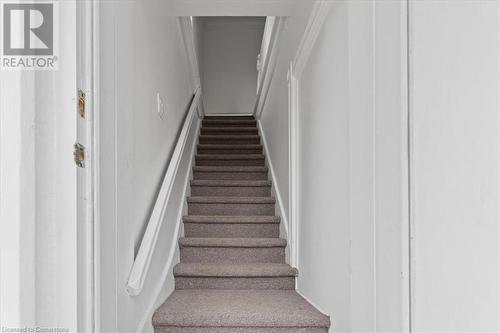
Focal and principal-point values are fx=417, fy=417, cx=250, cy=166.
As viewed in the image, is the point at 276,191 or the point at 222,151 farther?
the point at 222,151

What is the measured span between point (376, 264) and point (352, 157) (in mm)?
364

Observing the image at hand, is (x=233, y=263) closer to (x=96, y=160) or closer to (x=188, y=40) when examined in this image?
(x=96, y=160)

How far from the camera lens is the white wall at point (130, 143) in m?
1.17

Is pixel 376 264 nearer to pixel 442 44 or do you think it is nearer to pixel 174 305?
pixel 442 44

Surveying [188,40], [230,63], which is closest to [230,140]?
[188,40]

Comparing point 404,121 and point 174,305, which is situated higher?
point 404,121

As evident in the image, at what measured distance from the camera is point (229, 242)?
109 inches

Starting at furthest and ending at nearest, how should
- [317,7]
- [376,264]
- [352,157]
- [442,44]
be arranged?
[317,7] < [352,157] < [376,264] < [442,44]

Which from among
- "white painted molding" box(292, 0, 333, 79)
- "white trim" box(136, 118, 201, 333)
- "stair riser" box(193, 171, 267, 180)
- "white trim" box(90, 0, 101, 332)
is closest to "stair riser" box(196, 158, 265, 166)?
"stair riser" box(193, 171, 267, 180)

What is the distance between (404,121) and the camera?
103cm

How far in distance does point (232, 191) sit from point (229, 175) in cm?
41

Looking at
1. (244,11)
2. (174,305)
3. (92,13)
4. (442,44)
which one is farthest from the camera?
(244,11)

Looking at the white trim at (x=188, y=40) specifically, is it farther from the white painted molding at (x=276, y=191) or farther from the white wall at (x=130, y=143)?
the white painted molding at (x=276, y=191)

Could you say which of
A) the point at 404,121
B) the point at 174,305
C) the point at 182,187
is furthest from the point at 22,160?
the point at 182,187
